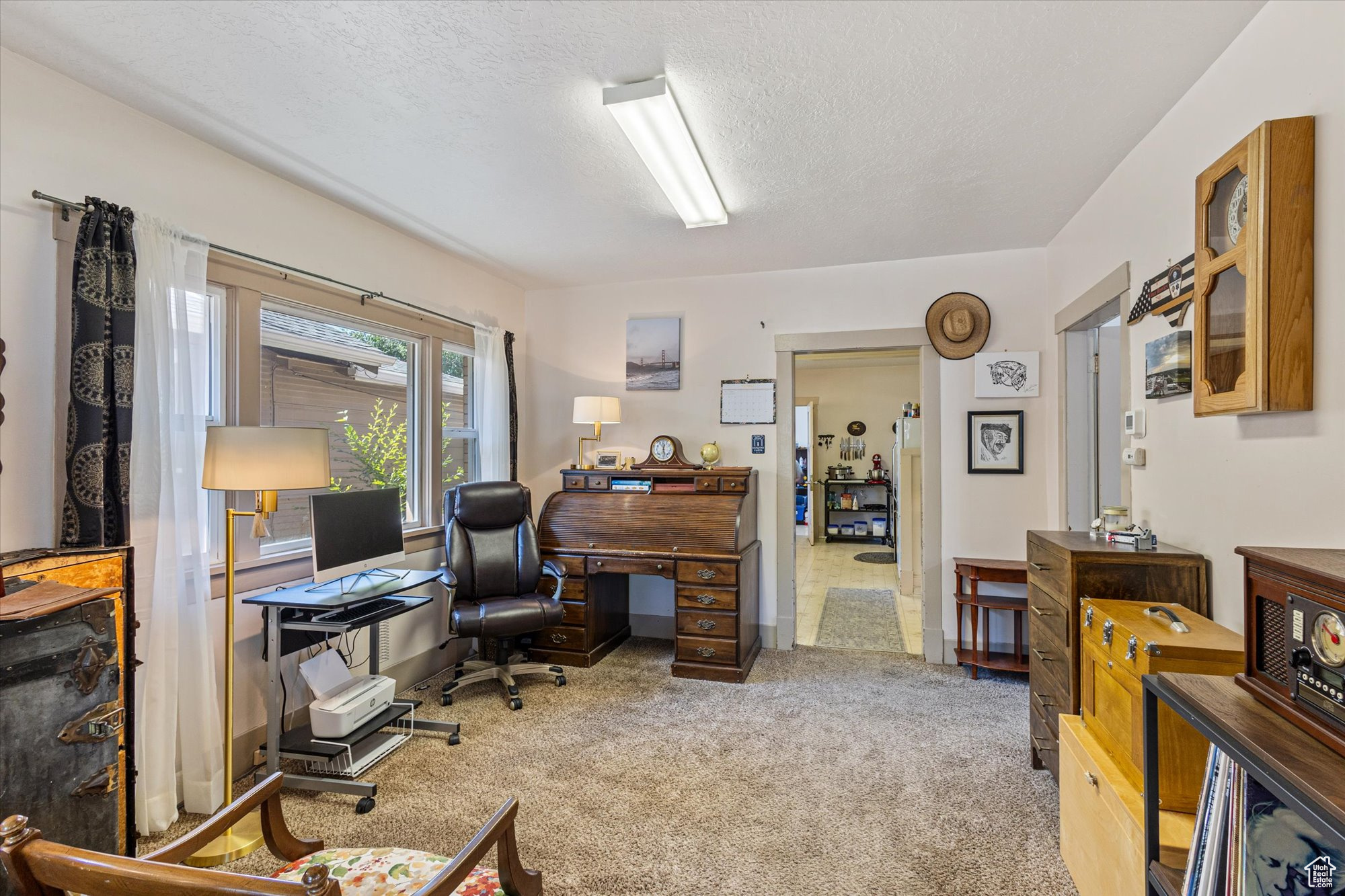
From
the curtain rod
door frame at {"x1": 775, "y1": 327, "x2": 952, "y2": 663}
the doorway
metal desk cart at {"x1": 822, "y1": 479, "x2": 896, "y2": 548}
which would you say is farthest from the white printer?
metal desk cart at {"x1": 822, "y1": 479, "x2": 896, "y2": 548}

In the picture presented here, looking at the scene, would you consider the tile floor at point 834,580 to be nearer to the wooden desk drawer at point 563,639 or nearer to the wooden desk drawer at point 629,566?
the wooden desk drawer at point 629,566

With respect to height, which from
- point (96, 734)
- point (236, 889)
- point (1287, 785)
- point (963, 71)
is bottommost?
point (96, 734)

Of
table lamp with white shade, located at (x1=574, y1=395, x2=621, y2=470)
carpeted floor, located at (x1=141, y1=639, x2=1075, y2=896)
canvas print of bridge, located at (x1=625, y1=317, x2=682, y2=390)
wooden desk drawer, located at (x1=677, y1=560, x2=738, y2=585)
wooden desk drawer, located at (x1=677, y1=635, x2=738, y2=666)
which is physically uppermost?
canvas print of bridge, located at (x1=625, y1=317, x2=682, y2=390)

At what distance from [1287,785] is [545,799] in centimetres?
224

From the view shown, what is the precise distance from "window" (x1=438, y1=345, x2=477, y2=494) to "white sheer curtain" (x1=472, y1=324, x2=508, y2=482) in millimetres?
62

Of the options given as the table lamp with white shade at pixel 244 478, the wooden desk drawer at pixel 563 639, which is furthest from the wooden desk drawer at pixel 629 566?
the table lamp with white shade at pixel 244 478

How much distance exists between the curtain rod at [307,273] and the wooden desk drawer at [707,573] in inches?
84.3

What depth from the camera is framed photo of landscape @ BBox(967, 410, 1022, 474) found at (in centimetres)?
380

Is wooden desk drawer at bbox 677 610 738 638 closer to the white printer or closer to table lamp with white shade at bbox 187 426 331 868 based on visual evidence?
the white printer

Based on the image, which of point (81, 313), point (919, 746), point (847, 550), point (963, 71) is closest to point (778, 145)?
point (963, 71)

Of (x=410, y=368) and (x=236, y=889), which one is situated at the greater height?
(x=410, y=368)

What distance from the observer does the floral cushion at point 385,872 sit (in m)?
1.27

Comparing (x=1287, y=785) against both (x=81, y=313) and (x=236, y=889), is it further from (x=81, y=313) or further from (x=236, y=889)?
(x=81, y=313)

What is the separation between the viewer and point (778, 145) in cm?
247
